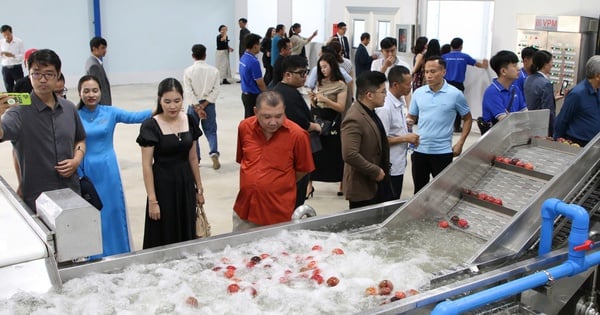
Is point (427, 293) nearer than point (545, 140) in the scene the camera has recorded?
Yes

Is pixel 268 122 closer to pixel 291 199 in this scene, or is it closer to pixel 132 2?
pixel 291 199

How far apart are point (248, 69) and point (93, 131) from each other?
3804 millimetres

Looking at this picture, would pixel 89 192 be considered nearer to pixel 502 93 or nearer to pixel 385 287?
pixel 385 287

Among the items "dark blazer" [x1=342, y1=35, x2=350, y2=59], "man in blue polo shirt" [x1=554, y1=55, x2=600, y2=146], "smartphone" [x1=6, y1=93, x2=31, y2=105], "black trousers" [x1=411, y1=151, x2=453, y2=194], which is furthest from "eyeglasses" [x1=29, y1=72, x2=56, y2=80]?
"dark blazer" [x1=342, y1=35, x2=350, y2=59]

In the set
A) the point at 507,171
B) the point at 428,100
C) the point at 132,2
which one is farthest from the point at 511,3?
the point at 132,2

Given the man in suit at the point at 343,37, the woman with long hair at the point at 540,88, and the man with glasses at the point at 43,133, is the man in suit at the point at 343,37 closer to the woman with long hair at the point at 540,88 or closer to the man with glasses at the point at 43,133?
the woman with long hair at the point at 540,88

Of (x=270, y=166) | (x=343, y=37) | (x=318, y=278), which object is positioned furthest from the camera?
(x=343, y=37)

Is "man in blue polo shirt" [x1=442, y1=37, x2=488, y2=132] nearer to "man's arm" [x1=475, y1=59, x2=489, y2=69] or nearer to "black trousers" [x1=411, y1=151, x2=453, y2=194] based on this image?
"man's arm" [x1=475, y1=59, x2=489, y2=69]

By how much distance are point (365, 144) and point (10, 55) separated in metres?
9.10

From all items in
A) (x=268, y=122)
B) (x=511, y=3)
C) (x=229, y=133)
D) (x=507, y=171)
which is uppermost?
(x=511, y=3)

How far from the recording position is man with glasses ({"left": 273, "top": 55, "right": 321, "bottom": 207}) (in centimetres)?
449

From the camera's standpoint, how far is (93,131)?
3.93 m

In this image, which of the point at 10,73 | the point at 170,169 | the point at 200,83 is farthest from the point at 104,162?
the point at 10,73

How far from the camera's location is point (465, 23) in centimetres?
1016
